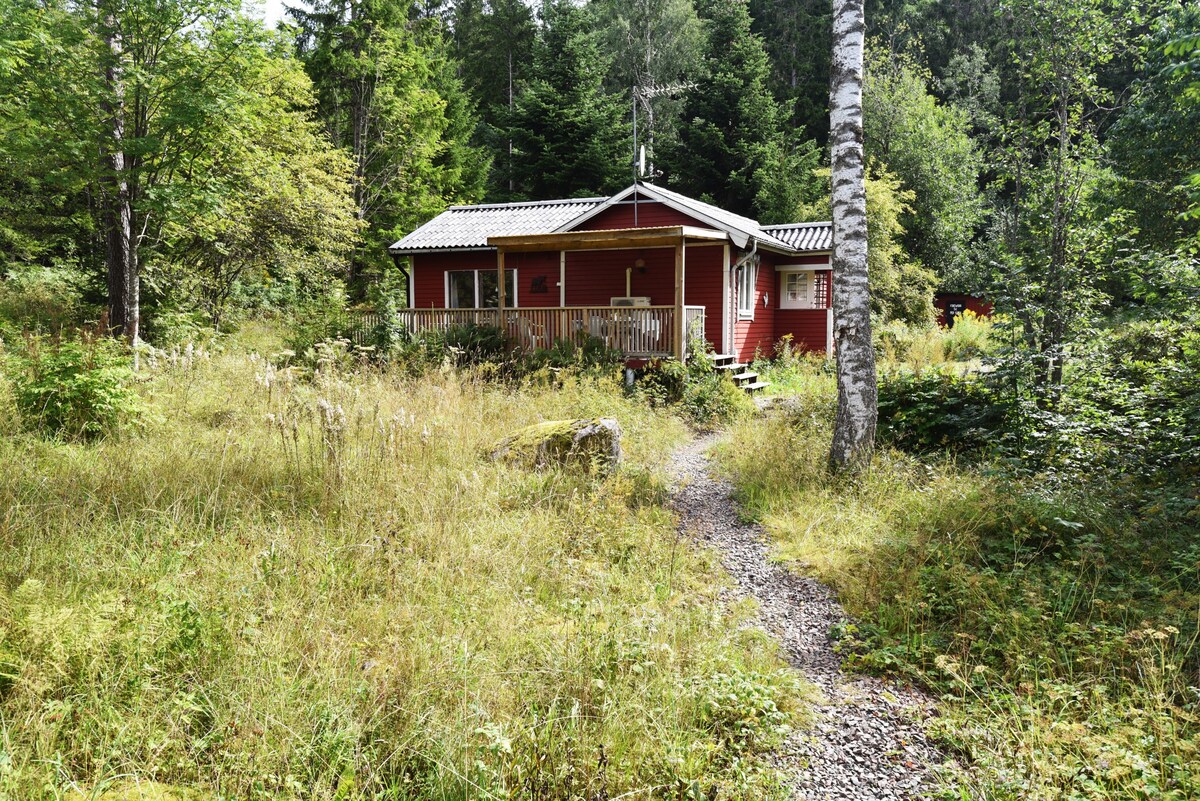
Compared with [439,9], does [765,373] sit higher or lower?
lower

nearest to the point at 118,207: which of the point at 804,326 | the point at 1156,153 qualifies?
the point at 804,326

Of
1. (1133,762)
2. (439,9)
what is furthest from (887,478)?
(439,9)

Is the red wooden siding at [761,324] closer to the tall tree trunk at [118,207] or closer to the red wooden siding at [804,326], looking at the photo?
the red wooden siding at [804,326]

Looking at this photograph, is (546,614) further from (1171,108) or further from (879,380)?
(1171,108)

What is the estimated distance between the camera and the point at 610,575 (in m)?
4.39

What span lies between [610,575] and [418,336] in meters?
12.0

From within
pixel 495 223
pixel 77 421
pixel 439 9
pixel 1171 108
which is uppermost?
pixel 439 9

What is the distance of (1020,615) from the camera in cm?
390

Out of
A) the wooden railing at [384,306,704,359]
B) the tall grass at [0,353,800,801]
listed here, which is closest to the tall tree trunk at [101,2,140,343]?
the wooden railing at [384,306,704,359]

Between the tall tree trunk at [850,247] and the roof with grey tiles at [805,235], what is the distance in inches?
455

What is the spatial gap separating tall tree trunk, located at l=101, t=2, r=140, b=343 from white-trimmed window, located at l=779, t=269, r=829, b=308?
15.5 metres

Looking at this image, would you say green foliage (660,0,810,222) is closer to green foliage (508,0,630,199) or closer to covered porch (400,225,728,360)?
green foliage (508,0,630,199)

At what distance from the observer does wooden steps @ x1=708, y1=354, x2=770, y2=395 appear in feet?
48.3

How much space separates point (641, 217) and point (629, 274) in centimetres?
142
